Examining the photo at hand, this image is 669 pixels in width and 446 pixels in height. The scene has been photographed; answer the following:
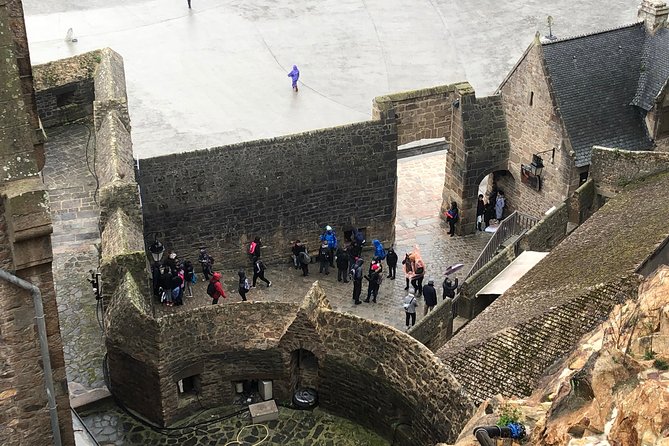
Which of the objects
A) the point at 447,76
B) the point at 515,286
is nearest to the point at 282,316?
the point at 515,286

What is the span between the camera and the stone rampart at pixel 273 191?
104 feet

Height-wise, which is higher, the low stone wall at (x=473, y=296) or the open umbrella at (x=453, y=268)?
the low stone wall at (x=473, y=296)

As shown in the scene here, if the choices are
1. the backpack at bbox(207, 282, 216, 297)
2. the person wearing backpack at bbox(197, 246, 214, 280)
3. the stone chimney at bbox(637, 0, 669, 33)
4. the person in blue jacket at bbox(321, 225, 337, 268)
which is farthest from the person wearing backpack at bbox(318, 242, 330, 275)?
the stone chimney at bbox(637, 0, 669, 33)

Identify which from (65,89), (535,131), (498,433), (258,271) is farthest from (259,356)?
(535,131)

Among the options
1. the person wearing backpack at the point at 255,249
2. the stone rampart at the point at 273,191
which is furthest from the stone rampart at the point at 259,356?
the person wearing backpack at the point at 255,249

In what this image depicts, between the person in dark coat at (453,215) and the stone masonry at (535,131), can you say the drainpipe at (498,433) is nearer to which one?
the stone masonry at (535,131)

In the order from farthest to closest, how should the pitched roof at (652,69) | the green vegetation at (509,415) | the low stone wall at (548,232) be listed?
the pitched roof at (652,69) < the low stone wall at (548,232) < the green vegetation at (509,415)

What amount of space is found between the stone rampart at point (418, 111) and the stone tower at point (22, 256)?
1748cm

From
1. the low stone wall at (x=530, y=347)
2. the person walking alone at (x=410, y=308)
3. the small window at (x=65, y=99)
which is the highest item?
the small window at (x=65, y=99)

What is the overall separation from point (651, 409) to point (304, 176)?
21.9m

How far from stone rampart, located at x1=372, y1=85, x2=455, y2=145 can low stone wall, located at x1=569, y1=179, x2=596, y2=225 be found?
560 centimetres

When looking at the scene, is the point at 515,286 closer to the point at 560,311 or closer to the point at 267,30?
the point at 560,311

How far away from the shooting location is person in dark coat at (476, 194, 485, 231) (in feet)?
117

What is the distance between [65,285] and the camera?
88.0ft
